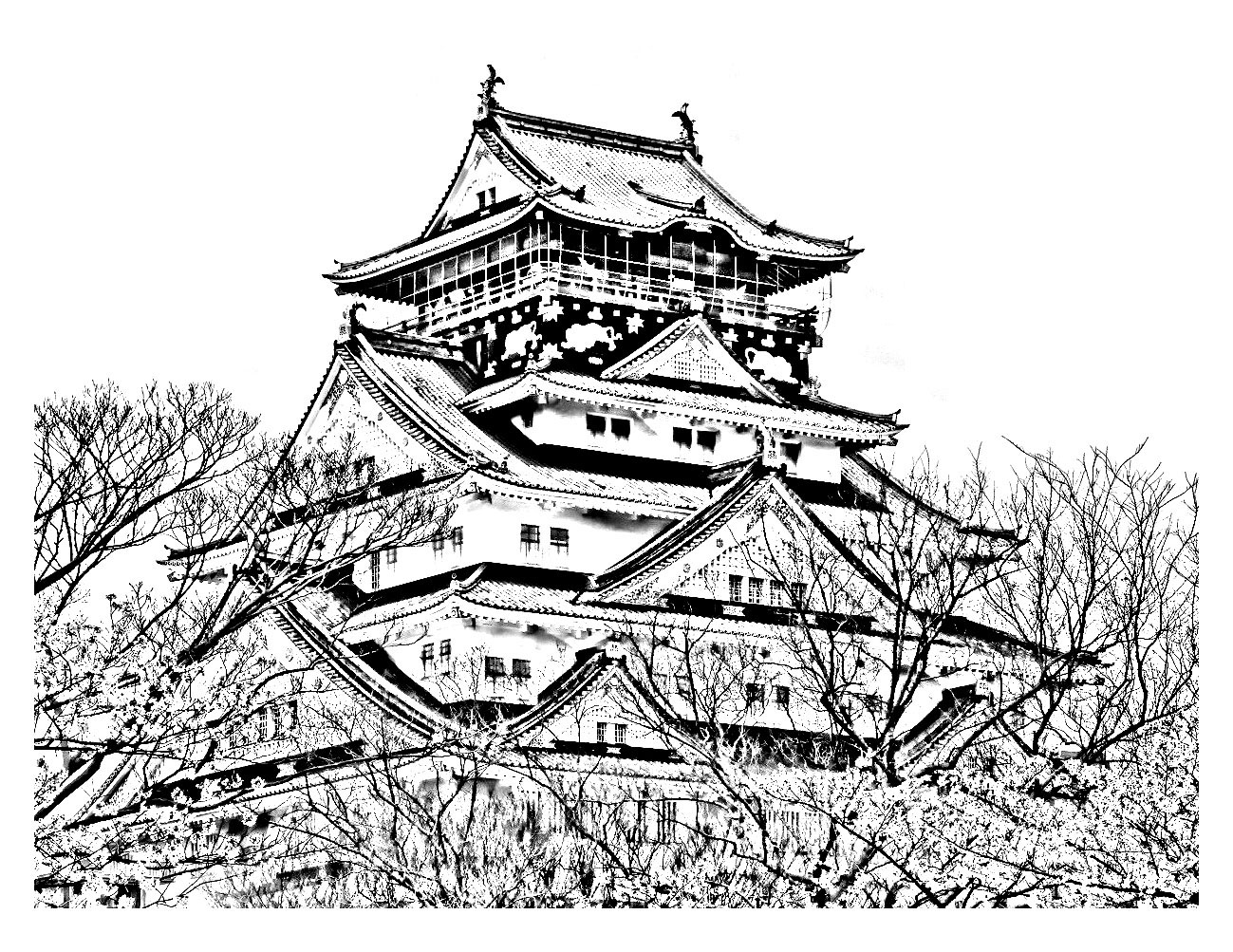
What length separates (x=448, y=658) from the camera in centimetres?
3158

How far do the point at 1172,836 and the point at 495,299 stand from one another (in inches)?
500

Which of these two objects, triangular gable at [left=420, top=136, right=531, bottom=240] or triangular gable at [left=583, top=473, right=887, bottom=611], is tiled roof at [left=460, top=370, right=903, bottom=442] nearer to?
triangular gable at [left=583, top=473, right=887, bottom=611]

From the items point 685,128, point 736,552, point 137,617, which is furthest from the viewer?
point 685,128

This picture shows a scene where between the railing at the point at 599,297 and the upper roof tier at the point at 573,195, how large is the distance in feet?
2.30

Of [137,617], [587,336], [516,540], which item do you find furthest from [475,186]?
[137,617]

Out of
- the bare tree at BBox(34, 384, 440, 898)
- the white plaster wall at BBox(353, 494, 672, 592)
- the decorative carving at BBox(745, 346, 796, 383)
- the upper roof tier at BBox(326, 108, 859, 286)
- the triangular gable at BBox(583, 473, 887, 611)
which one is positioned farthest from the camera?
the decorative carving at BBox(745, 346, 796, 383)

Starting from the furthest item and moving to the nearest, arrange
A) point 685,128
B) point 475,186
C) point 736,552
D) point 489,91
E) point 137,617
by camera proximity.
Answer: point 685,128, point 475,186, point 489,91, point 736,552, point 137,617

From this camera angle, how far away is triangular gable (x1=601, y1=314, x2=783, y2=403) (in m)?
33.5

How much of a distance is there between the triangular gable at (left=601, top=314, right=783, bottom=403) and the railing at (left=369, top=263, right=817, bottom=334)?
1.59ft

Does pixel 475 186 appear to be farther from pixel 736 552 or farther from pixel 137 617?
pixel 137 617

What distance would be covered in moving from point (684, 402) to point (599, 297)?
1.88 m

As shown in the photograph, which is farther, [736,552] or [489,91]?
[489,91]

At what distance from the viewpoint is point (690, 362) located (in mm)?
34062

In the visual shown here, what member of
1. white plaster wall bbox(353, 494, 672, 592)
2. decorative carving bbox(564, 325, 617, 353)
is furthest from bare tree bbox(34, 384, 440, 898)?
decorative carving bbox(564, 325, 617, 353)
